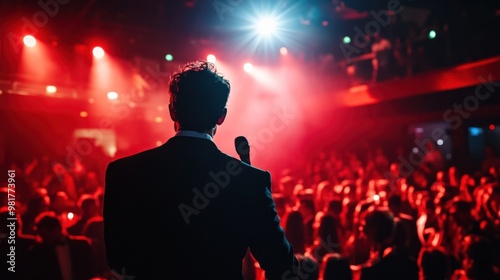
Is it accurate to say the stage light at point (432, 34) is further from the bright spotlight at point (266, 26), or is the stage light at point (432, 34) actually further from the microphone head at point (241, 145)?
the microphone head at point (241, 145)

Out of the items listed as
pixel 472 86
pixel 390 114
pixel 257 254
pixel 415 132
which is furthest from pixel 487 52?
pixel 257 254

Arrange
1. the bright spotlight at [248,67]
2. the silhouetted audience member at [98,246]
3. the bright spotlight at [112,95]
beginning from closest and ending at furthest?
the silhouetted audience member at [98,246] → the bright spotlight at [112,95] → the bright spotlight at [248,67]

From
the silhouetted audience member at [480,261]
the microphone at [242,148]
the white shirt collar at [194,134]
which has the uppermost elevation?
the white shirt collar at [194,134]

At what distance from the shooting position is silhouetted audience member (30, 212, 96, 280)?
355 centimetres

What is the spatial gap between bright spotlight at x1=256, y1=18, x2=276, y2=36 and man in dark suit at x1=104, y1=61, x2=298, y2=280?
461 inches

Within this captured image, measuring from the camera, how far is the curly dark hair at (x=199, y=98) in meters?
1.46

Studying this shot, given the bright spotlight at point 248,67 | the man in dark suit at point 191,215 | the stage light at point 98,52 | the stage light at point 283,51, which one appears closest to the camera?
the man in dark suit at point 191,215

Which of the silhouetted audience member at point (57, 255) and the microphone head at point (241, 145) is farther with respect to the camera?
the silhouetted audience member at point (57, 255)

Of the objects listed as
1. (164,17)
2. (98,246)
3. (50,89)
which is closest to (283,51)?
(164,17)

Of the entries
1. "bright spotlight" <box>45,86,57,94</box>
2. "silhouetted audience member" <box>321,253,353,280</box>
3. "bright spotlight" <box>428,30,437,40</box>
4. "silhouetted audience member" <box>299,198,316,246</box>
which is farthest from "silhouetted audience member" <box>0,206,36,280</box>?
"bright spotlight" <box>428,30,437,40</box>

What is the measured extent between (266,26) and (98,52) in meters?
5.55

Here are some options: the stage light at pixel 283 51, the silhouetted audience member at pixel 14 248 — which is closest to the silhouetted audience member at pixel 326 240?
the silhouetted audience member at pixel 14 248

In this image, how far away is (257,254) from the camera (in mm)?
1351

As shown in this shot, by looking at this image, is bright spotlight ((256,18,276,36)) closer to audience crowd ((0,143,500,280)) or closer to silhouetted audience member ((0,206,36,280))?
audience crowd ((0,143,500,280))
